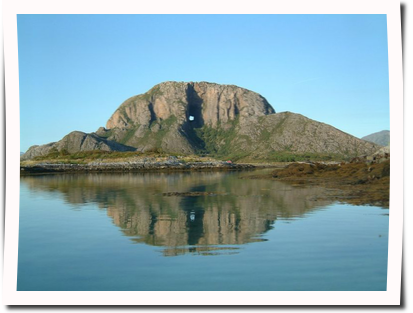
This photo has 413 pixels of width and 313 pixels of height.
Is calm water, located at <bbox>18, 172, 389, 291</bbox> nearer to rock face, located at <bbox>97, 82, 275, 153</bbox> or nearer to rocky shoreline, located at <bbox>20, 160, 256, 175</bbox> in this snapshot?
rocky shoreline, located at <bbox>20, 160, 256, 175</bbox>

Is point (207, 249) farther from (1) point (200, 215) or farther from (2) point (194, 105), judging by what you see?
(2) point (194, 105)

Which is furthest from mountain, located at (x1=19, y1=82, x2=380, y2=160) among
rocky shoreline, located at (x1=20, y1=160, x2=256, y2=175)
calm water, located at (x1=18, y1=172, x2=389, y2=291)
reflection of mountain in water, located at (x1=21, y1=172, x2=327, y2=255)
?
calm water, located at (x1=18, y1=172, x2=389, y2=291)

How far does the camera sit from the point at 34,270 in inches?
333

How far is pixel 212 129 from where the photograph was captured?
502ft

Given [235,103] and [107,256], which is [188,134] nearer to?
[235,103]

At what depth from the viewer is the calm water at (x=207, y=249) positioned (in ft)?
25.9

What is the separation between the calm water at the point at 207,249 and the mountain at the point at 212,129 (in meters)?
89.3

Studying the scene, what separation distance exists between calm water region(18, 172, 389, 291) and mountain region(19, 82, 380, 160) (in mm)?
89268

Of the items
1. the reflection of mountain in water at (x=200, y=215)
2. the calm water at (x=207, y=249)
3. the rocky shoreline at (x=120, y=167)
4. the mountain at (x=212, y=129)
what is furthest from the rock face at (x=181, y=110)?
the calm water at (x=207, y=249)

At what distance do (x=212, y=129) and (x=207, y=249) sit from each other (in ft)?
471

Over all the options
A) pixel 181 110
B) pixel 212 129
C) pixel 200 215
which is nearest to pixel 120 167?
pixel 200 215

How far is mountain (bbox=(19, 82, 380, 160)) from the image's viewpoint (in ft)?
368

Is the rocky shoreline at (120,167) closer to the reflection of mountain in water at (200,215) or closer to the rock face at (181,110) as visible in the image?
the reflection of mountain in water at (200,215)

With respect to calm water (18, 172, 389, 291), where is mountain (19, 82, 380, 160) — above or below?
above
